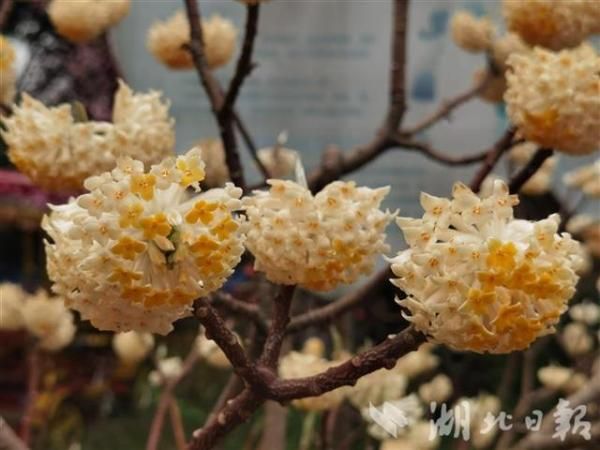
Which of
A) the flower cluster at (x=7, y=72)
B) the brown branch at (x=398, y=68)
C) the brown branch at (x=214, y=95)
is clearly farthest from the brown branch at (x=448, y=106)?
the flower cluster at (x=7, y=72)

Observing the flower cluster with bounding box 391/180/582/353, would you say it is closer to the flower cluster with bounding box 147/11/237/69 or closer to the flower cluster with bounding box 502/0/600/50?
the flower cluster with bounding box 502/0/600/50

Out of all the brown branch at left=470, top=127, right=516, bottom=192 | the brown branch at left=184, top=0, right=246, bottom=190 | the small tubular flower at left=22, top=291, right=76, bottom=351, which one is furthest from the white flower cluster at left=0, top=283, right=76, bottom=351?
the brown branch at left=470, top=127, right=516, bottom=192

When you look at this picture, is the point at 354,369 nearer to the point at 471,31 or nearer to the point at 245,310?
the point at 245,310

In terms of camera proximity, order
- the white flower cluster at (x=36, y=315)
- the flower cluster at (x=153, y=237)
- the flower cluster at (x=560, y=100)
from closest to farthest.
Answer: the flower cluster at (x=153, y=237) → the flower cluster at (x=560, y=100) → the white flower cluster at (x=36, y=315)

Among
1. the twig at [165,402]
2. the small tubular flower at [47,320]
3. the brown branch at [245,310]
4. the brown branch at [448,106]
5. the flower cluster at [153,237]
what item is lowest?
the twig at [165,402]

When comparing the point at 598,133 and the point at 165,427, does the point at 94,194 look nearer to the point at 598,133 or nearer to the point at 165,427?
the point at 598,133

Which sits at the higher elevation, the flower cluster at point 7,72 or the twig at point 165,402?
the flower cluster at point 7,72

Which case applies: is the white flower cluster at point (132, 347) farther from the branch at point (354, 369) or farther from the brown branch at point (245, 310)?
the branch at point (354, 369)
